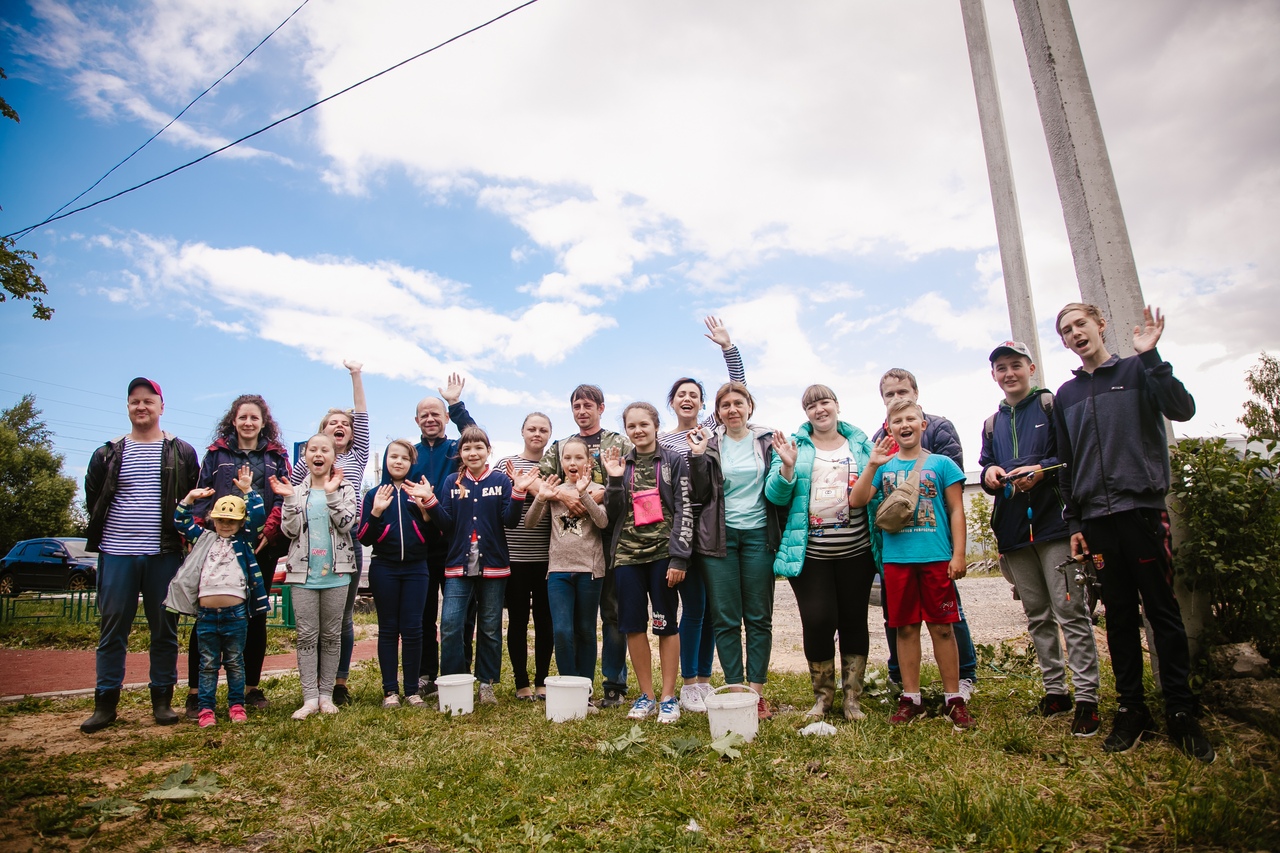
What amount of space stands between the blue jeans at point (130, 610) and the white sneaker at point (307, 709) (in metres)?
0.92

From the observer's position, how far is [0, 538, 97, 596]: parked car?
18188 mm

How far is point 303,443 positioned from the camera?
5590 mm

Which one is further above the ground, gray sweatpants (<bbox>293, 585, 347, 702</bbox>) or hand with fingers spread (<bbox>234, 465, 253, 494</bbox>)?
hand with fingers spread (<bbox>234, 465, 253, 494</bbox>)

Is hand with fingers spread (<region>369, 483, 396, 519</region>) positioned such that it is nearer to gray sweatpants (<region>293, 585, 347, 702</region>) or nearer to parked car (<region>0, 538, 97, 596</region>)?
gray sweatpants (<region>293, 585, 347, 702</region>)

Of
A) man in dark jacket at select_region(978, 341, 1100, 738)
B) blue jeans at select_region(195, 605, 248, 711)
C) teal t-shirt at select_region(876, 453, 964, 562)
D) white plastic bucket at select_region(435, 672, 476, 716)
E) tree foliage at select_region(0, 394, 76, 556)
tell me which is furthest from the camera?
tree foliage at select_region(0, 394, 76, 556)

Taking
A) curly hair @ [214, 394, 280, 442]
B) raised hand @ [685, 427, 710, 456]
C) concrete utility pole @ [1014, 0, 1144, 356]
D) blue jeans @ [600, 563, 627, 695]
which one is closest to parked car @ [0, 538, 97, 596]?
curly hair @ [214, 394, 280, 442]

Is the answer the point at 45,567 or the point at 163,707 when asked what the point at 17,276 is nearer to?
the point at 163,707

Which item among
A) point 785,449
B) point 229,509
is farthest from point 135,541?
point 785,449

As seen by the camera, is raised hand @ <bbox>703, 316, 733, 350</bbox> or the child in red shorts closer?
the child in red shorts

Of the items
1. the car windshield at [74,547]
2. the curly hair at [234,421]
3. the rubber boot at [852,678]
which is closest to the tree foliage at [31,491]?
the car windshield at [74,547]

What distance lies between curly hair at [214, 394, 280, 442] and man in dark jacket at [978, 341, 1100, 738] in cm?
520

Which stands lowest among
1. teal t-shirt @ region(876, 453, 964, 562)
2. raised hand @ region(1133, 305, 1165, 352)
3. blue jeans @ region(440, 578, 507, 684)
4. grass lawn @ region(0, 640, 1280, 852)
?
grass lawn @ region(0, 640, 1280, 852)

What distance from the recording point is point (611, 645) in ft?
17.0

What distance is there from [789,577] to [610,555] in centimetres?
137
